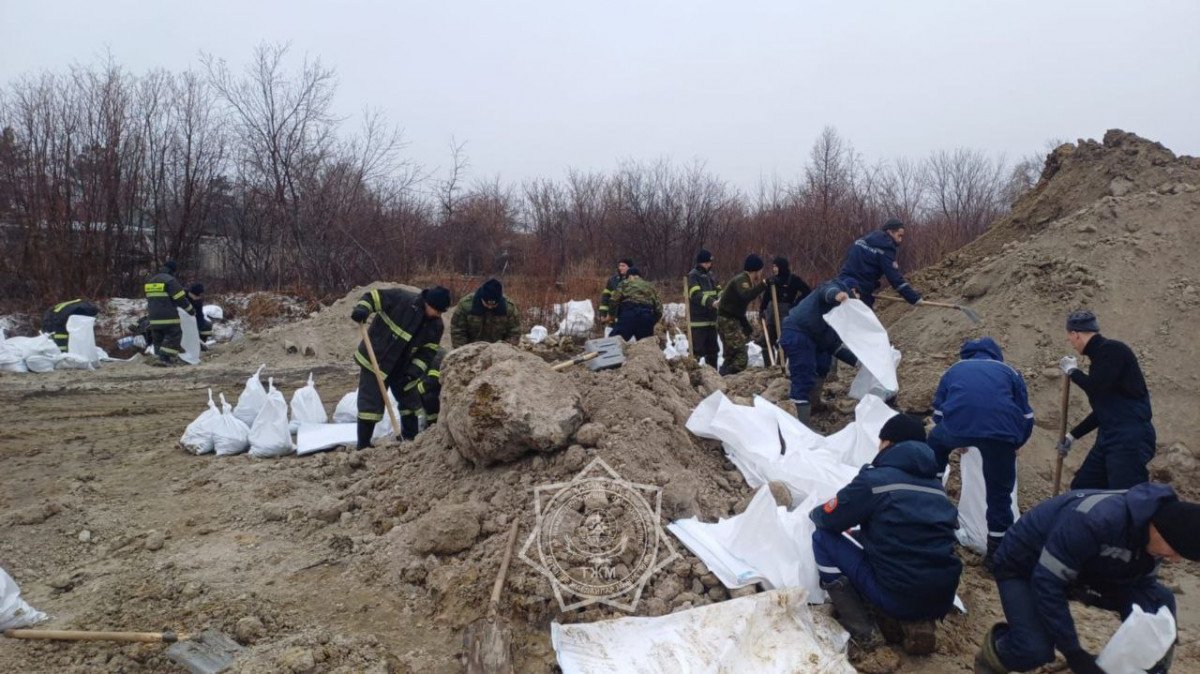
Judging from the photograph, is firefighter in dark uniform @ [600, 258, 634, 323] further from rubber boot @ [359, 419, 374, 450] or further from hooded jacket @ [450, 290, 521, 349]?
rubber boot @ [359, 419, 374, 450]

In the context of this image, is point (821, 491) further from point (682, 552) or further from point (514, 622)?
point (514, 622)

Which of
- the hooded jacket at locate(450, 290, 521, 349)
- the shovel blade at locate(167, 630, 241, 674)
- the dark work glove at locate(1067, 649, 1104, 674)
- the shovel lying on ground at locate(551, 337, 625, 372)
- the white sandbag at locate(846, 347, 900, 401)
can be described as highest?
the hooded jacket at locate(450, 290, 521, 349)

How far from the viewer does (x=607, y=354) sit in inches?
198

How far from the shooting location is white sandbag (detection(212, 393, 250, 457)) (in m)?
5.76

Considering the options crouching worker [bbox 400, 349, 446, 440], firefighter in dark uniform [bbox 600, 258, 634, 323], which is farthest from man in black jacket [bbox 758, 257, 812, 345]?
crouching worker [bbox 400, 349, 446, 440]

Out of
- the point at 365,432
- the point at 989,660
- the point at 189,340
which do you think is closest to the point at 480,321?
the point at 365,432

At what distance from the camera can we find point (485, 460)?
4.09m

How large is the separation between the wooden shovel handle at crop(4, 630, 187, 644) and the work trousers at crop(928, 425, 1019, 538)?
12.8 ft

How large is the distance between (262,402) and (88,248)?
1009 cm

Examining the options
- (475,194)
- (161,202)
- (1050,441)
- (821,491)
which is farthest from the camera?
(475,194)

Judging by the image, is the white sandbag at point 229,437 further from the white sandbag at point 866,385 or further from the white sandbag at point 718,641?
the white sandbag at point 866,385

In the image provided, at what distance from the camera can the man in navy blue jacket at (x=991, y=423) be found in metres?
3.77

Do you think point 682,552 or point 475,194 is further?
point 475,194

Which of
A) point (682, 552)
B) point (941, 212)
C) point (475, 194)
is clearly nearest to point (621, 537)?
point (682, 552)
